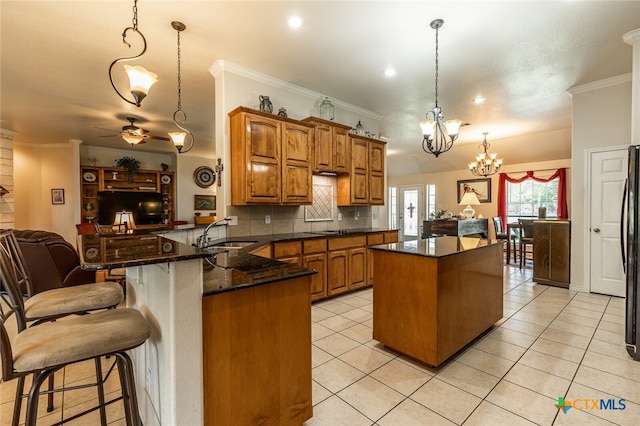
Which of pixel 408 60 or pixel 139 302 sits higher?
pixel 408 60

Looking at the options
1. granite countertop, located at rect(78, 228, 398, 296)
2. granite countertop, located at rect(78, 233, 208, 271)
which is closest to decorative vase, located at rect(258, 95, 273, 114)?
granite countertop, located at rect(78, 228, 398, 296)

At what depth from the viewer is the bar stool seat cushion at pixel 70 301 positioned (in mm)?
1636

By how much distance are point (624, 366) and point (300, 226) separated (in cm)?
351

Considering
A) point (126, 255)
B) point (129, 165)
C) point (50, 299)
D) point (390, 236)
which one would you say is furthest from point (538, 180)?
point (129, 165)

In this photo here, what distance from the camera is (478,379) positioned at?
6.87 feet

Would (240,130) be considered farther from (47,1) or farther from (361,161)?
(361,161)

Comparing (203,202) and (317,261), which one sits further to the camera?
(203,202)

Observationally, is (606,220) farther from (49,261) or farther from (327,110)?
(49,261)

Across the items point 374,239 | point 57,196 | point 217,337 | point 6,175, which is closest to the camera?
point 217,337

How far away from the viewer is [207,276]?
1523 millimetres

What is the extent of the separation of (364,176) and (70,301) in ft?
12.7

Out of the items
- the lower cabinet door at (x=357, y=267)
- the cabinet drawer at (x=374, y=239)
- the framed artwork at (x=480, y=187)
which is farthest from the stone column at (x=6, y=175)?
the framed artwork at (x=480, y=187)

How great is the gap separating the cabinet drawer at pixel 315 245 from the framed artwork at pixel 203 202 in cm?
569

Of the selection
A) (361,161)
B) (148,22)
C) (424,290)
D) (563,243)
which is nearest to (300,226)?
(361,161)
